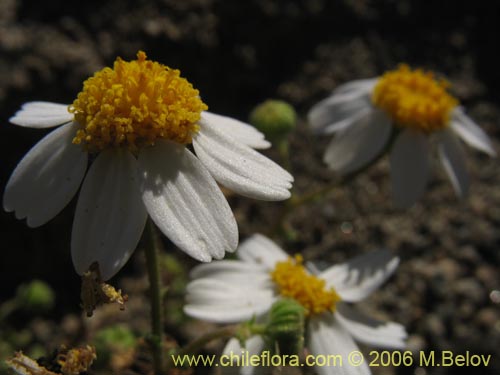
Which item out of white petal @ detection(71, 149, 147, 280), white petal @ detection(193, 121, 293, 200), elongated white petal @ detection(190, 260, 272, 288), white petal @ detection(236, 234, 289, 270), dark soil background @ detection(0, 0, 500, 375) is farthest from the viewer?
dark soil background @ detection(0, 0, 500, 375)

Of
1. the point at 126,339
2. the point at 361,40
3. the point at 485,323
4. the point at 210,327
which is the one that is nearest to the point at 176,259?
the point at 210,327

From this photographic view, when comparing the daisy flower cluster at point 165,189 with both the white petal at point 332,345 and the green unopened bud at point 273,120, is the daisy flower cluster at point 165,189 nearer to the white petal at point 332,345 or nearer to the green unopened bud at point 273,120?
the white petal at point 332,345

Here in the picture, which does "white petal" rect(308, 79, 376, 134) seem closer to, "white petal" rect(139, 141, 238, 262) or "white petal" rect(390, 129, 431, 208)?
"white petal" rect(390, 129, 431, 208)

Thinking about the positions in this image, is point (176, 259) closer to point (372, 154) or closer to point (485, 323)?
point (372, 154)

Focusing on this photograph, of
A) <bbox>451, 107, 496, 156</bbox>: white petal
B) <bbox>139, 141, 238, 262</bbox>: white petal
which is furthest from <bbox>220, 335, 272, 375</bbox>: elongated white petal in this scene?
<bbox>451, 107, 496, 156</bbox>: white petal

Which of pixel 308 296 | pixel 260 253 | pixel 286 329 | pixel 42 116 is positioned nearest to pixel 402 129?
pixel 260 253

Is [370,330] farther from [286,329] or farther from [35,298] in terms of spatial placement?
[35,298]
